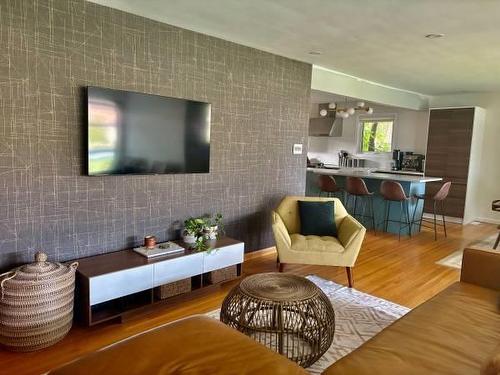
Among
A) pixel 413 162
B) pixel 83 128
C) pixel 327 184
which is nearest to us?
pixel 83 128

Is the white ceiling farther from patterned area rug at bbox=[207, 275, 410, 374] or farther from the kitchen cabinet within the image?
patterned area rug at bbox=[207, 275, 410, 374]

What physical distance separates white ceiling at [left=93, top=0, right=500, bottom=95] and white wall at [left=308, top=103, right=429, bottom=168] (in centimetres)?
265

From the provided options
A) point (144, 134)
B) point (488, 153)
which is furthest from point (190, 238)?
point (488, 153)

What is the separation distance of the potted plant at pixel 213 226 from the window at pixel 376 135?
16.9 ft

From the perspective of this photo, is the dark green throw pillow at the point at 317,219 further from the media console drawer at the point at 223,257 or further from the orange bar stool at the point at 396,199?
the orange bar stool at the point at 396,199

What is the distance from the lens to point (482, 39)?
3338 mm

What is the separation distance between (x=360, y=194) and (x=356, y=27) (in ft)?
9.63

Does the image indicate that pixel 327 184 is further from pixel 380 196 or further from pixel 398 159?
pixel 398 159

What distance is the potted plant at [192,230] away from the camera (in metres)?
3.31

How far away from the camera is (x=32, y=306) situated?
7.38 feet

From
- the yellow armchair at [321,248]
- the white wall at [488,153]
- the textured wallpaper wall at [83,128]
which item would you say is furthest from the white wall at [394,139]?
the yellow armchair at [321,248]

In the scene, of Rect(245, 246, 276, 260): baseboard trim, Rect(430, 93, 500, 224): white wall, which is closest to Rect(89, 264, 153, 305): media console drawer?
Rect(245, 246, 276, 260): baseboard trim

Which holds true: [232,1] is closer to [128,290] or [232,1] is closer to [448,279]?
[128,290]

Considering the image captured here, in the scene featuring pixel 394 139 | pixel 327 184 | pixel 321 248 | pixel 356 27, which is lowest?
pixel 321 248
